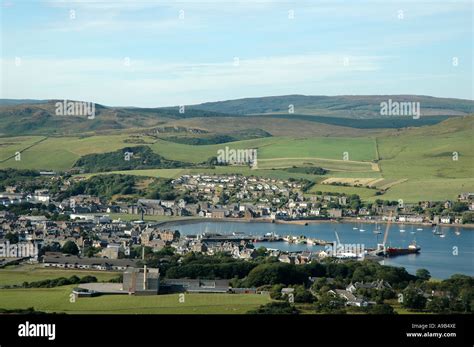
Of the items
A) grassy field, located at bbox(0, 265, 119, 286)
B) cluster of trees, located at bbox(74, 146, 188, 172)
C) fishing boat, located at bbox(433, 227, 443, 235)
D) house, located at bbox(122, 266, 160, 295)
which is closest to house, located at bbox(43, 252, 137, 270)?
grassy field, located at bbox(0, 265, 119, 286)

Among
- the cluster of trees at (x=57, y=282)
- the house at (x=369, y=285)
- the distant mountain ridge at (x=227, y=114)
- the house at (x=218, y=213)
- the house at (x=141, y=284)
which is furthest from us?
the distant mountain ridge at (x=227, y=114)

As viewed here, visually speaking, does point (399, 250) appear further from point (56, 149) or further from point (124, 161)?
point (56, 149)

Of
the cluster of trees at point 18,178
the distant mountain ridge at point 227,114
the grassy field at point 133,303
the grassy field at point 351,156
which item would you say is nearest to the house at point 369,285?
the grassy field at point 133,303

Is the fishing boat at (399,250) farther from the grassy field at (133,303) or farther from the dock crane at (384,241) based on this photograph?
the grassy field at (133,303)

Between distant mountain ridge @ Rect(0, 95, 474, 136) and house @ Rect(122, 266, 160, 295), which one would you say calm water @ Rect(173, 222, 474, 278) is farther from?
distant mountain ridge @ Rect(0, 95, 474, 136)

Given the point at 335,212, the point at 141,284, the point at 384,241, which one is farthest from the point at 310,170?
the point at 141,284
